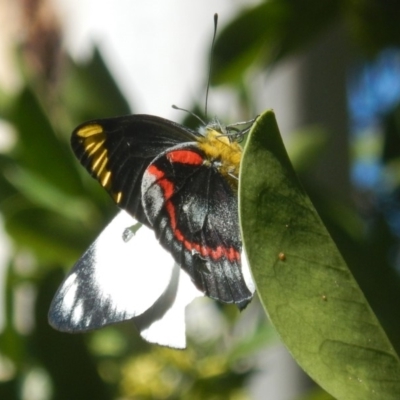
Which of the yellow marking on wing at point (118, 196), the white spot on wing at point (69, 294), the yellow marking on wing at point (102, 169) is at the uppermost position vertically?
the yellow marking on wing at point (102, 169)

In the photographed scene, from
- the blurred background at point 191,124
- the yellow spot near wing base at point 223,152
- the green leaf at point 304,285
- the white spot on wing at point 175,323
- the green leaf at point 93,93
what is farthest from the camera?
the green leaf at point 93,93

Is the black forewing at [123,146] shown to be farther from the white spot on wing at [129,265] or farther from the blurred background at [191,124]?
the blurred background at [191,124]

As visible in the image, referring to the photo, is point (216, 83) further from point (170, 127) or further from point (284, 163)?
point (284, 163)

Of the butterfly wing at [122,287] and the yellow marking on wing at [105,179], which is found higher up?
the yellow marking on wing at [105,179]

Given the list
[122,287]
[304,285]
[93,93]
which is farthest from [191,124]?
[304,285]

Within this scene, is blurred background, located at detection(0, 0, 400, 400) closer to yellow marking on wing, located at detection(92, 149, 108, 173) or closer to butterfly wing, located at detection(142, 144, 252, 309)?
butterfly wing, located at detection(142, 144, 252, 309)

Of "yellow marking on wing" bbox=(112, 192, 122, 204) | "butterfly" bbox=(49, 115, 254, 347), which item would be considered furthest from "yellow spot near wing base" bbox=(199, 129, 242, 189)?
"yellow marking on wing" bbox=(112, 192, 122, 204)

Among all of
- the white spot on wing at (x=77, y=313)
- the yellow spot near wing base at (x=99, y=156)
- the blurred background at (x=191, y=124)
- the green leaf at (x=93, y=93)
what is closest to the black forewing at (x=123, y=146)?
the yellow spot near wing base at (x=99, y=156)

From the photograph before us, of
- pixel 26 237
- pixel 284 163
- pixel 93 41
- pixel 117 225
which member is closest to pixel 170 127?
pixel 117 225
